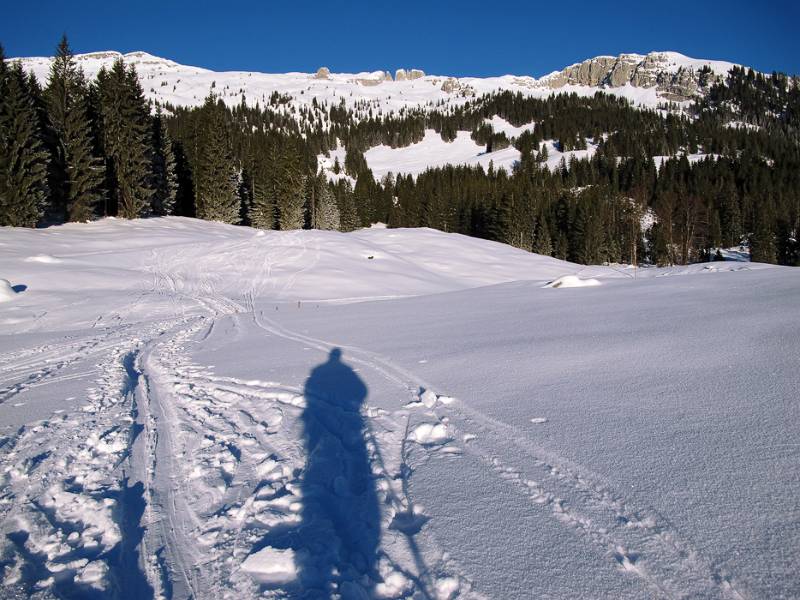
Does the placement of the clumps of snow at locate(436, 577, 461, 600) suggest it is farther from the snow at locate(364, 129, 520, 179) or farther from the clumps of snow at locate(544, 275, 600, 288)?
the snow at locate(364, 129, 520, 179)

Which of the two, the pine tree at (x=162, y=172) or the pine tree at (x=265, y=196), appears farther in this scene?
the pine tree at (x=265, y=196)

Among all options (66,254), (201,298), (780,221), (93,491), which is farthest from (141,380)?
(780,221)

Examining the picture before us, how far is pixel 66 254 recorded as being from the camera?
849 inches

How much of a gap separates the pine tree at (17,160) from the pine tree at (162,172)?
43.7 feet

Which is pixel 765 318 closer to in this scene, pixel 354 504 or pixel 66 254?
pixel 354 504

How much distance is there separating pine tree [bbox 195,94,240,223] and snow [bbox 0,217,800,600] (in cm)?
4032

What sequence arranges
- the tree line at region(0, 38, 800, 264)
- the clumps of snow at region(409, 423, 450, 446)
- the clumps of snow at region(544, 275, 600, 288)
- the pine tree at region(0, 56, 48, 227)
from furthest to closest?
the tree line at region(0, 38, 800, 264) → the pine tree at region(0, 56, 48, 227) → the clumps of snow at region(544, 275, 600, 288) → the clumps of snow at region(409, 423, 450, 446)

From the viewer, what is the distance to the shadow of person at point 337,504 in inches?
91.3

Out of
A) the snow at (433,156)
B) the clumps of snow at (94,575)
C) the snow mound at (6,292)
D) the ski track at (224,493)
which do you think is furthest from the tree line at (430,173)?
the clumps of snow at (94,575)

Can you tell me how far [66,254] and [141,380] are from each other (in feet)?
69.5

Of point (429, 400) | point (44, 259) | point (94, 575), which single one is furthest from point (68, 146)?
point (94, 575)

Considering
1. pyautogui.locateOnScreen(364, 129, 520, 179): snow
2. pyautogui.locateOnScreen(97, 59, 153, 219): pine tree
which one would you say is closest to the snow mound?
pyautogui.locateOnScreen(97, 59, 153, 219): pine tree

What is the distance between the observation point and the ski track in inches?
89.0

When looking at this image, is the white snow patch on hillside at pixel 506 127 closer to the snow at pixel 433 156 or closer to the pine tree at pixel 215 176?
the snow at pixel 433 156
